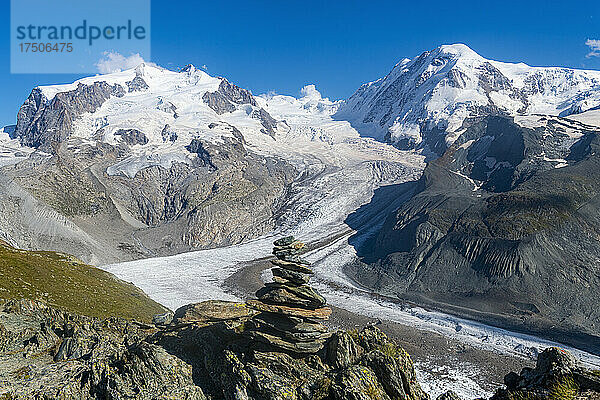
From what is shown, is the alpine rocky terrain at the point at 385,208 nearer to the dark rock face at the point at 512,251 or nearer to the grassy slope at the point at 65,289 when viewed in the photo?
the dark rock face at the point at 512,251

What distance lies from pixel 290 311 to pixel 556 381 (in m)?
8.58

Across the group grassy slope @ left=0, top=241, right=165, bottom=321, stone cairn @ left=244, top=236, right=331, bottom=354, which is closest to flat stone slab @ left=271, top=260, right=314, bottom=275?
stone cairn @ left=244, top=236, right=331, bottom=354

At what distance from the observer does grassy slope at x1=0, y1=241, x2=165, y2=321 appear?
29.0 m

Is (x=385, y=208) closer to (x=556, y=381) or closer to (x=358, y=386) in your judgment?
(x=358, y=386)

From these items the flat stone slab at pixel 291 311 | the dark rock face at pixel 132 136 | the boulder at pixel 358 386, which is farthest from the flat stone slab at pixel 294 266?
the dark rock face at pixel 132 136

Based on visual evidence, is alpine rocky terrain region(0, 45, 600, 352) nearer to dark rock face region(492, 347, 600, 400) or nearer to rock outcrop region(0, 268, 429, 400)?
dark rock face region(492, 347, 600, 400)

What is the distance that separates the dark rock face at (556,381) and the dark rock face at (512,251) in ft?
139

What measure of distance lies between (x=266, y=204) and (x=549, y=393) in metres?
134

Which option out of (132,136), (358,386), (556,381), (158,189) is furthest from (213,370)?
(132,136)

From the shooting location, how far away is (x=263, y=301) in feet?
52.9

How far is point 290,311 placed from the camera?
15.2 meters

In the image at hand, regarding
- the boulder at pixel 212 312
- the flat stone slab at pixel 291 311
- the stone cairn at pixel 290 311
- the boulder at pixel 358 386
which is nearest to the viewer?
the boulder at pixel 358 386

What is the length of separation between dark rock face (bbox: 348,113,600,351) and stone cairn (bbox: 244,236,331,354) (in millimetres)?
43480

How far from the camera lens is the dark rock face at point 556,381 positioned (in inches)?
395
